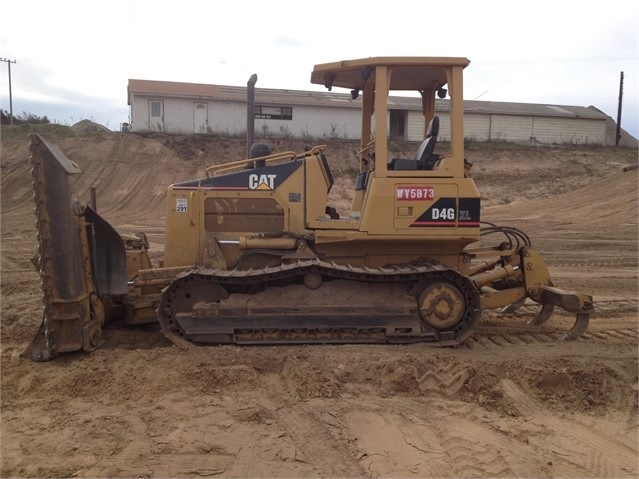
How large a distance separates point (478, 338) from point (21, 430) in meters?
4.47

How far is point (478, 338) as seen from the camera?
19.4ft

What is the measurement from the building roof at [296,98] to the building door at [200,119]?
23.7 inches

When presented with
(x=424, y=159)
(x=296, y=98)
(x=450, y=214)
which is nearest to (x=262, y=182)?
(x=424, y=159)

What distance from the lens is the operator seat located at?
548cm

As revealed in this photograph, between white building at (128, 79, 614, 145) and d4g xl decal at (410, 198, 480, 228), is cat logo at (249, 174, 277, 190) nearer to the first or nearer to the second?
d4g xl decal at (410, 198, 480, 228)

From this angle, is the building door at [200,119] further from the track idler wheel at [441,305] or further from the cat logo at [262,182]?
the track idler wheel at [441,305]

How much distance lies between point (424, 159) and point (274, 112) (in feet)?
91.8

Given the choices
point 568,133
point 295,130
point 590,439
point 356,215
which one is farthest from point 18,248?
point 568,133

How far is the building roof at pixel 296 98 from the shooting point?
31.2 m

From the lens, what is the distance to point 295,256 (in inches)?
215

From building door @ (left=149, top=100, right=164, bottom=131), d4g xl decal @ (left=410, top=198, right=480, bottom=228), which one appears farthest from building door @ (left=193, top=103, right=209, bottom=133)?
d4g xl decal @ (left=410, top=198, right=480, bottom=228)

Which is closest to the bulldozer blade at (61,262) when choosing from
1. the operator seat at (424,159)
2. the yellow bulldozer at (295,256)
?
the yellow bulldozer at (295,256)

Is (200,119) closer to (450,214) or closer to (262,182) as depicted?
(262,182)

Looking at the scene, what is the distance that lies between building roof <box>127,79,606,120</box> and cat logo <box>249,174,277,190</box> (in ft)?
81.7
